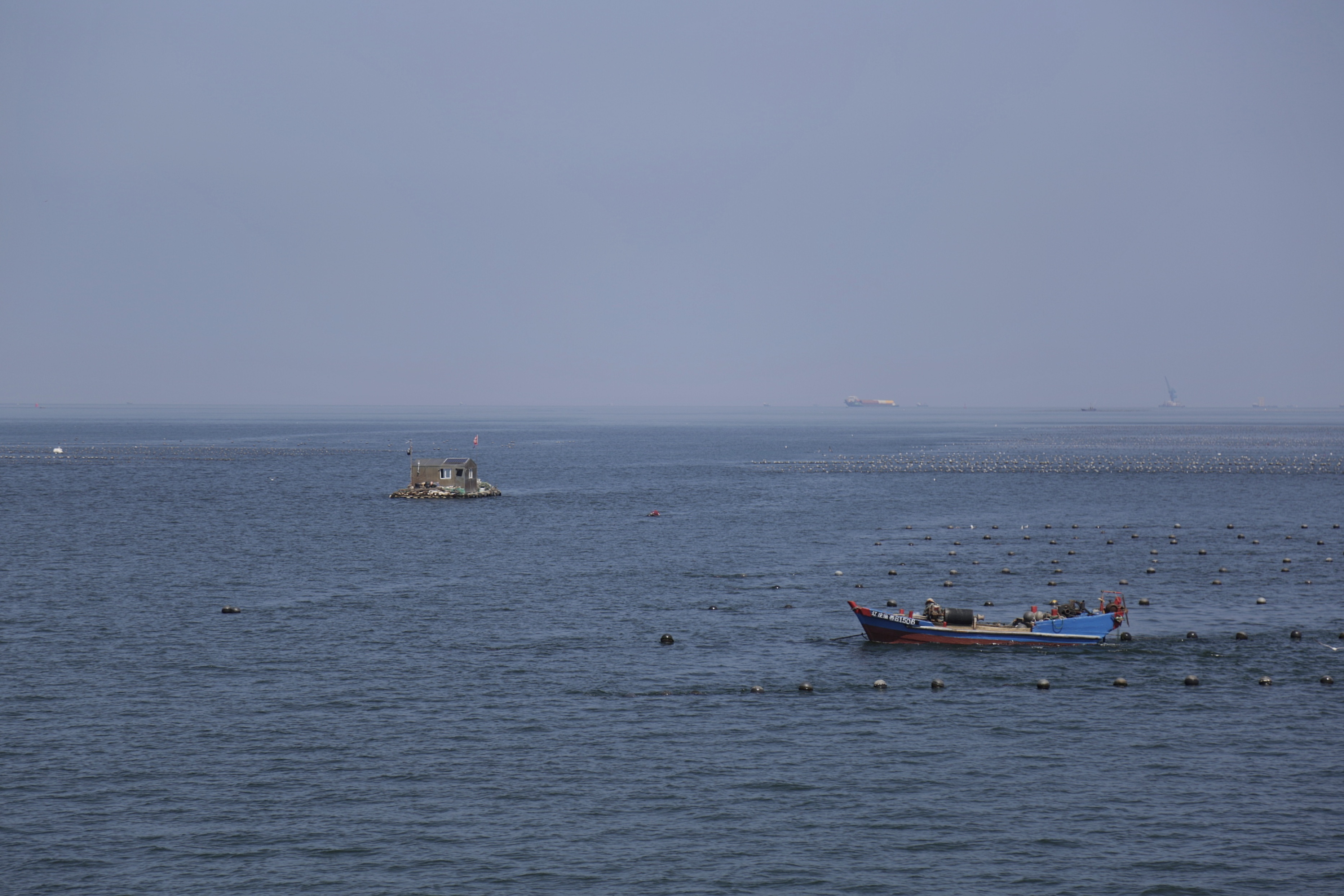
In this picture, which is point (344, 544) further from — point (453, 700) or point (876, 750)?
point (876, 750)

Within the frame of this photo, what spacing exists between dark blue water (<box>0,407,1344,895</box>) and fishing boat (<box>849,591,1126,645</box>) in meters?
1.54

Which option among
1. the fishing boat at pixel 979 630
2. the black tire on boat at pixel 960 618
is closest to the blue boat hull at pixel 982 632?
the fishing boat at pixel 979 630

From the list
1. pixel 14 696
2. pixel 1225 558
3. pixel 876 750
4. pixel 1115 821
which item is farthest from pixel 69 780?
pixel 1225 558

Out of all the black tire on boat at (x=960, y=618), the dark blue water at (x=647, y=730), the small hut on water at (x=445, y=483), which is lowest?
the dark blue water at (x=647, y=730)

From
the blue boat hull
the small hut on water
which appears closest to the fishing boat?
the blue boat hull

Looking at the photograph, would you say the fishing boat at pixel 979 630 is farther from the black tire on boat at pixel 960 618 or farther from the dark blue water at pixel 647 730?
the dark blue water at pixel 647 730

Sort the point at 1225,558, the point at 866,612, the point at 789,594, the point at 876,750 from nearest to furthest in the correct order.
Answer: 1. the point at 876,750
2. the point at 866,612
3. the point at 789,594
4. the point at 1225,558

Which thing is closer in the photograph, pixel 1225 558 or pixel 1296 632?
pixel 1296 632

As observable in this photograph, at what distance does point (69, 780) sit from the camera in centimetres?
4622

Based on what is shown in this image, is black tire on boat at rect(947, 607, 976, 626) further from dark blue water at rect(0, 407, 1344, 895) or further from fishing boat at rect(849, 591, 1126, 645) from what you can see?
dark blue water at rect(0, 407, 1344, 895)

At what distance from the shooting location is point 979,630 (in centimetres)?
7119

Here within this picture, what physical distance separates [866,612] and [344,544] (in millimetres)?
64627

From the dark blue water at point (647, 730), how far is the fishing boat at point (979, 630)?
5.06 feet

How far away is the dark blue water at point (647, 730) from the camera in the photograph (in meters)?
39.9
